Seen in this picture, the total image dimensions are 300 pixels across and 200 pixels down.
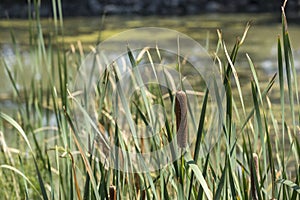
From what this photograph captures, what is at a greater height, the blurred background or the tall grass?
the tall grass

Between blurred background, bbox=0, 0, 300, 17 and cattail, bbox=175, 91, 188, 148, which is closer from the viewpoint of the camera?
cattail, bbox=175, 91, 188, 148

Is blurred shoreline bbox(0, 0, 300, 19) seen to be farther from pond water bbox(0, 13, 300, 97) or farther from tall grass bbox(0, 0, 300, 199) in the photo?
tall grass bbox(0, 0, 300, 199)

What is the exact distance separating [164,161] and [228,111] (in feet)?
0.78

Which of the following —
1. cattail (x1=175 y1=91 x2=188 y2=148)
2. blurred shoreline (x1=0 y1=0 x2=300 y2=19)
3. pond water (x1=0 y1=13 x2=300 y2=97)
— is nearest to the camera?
cattail (x1=175 y1=91 x2=188 y2=148)

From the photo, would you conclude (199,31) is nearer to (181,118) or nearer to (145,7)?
(145,7)

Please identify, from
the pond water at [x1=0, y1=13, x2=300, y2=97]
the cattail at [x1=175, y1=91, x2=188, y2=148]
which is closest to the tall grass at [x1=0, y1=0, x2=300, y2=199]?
the cattail at [x1=175, y1=91, x2=188, y2=148]

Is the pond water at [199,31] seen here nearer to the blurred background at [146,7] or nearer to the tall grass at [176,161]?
the blurred background at [146,7]

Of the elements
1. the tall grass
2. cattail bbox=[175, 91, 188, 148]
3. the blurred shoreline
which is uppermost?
cattail bbox=[175, 91, 188, 148]

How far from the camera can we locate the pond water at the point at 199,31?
4453mm

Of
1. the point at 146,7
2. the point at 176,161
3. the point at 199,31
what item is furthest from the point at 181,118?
the point at 146,7

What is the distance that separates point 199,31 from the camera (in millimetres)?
5711

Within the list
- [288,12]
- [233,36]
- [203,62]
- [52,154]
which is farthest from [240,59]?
[288,12]

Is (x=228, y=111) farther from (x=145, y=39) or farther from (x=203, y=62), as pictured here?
(x=145, y=39)

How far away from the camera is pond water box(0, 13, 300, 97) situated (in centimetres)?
445
